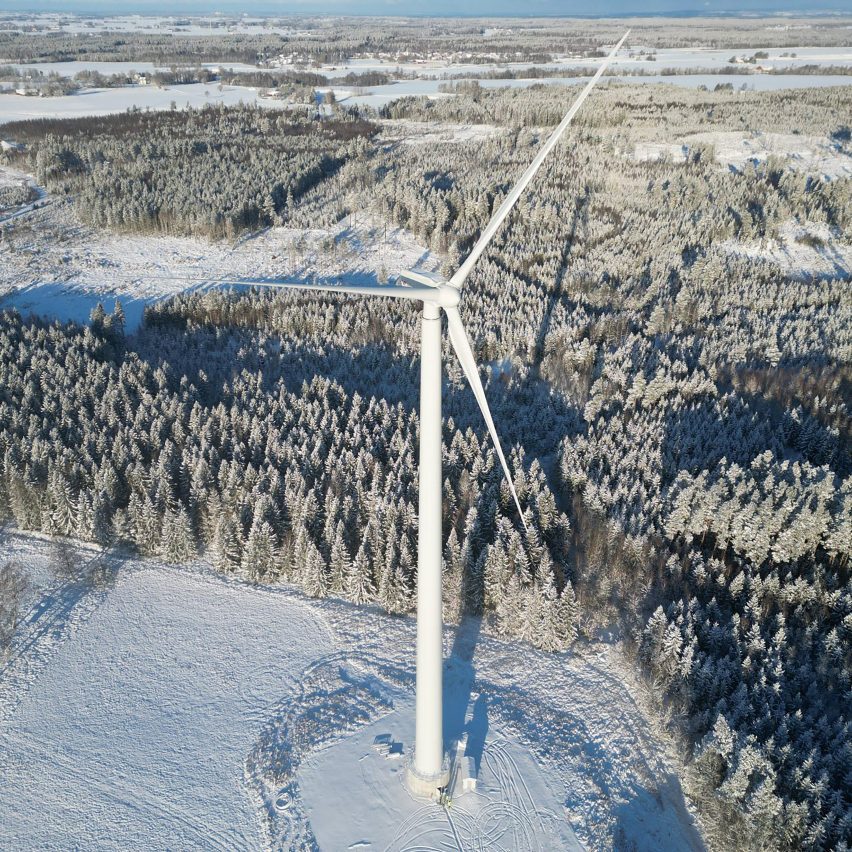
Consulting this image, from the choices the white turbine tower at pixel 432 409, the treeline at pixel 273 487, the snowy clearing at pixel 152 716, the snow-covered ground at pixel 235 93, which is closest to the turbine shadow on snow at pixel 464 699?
the treeline at pixel 273 487

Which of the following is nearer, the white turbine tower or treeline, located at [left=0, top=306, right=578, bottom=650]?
the white turbine tower

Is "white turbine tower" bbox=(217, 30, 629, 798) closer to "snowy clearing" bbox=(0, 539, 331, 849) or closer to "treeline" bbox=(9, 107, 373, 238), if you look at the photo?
"snowy clearing" bbox=(0, 539, 331, 849)

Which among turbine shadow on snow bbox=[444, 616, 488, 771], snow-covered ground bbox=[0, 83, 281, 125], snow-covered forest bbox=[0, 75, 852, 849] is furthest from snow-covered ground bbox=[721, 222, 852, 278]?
snow-covered ground bbox=[0, 83, 281, 125]

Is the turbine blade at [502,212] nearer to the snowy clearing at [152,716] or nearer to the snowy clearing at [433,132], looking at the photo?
the snowy clearing at [152,716]

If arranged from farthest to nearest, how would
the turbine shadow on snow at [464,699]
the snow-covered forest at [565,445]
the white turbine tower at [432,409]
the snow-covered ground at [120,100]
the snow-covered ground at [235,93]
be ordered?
the snow-covered ground at [235,93] < the snow-covered ground at [120,100] < the snow-covered forest at [565,445] < the turbine shadow on snow at [464,699] < the white turbine tower at [432,409]

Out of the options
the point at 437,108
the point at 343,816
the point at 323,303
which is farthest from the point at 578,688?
the point at 437,108

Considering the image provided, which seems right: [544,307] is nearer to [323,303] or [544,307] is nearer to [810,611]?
[323,303]

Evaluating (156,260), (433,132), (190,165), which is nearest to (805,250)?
(156,260)
